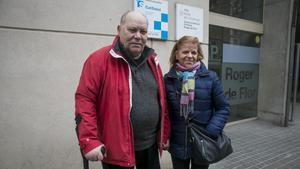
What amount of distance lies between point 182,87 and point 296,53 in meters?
5.53

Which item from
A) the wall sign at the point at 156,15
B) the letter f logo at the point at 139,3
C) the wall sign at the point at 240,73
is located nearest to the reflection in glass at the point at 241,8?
the wall sign at the point at 240,73

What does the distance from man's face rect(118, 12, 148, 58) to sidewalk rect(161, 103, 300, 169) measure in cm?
238

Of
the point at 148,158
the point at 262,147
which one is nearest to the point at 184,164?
the point at 148,158

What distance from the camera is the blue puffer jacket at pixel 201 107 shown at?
210cm

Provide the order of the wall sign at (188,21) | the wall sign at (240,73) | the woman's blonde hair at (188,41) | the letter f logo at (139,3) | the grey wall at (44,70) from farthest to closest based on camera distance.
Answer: the wall sign at (240,73) < the wall sign at (188,21) < the letter f logo at (139,3) < the grey wall at (44,70) < the woman's blonde hair at (188,41)

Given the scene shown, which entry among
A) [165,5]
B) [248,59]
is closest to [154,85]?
[165,5]

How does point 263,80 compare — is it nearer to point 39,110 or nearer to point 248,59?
point 248,59

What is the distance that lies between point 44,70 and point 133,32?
1.42 m

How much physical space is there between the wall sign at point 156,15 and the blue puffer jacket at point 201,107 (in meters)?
1.43

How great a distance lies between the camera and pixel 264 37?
6801mm

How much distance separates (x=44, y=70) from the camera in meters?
2.78

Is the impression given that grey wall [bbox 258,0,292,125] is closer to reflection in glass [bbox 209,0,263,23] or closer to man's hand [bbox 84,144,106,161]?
reflection in glass [bbox 209,0,263,23]

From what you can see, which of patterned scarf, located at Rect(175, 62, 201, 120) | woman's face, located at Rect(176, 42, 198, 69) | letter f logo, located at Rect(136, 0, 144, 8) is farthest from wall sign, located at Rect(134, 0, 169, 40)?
patterned scarf, located at Rect(175, 62, 201, 120)

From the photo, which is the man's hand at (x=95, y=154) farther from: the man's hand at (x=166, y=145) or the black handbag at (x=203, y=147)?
the black handbag at (x=203, y=147)
